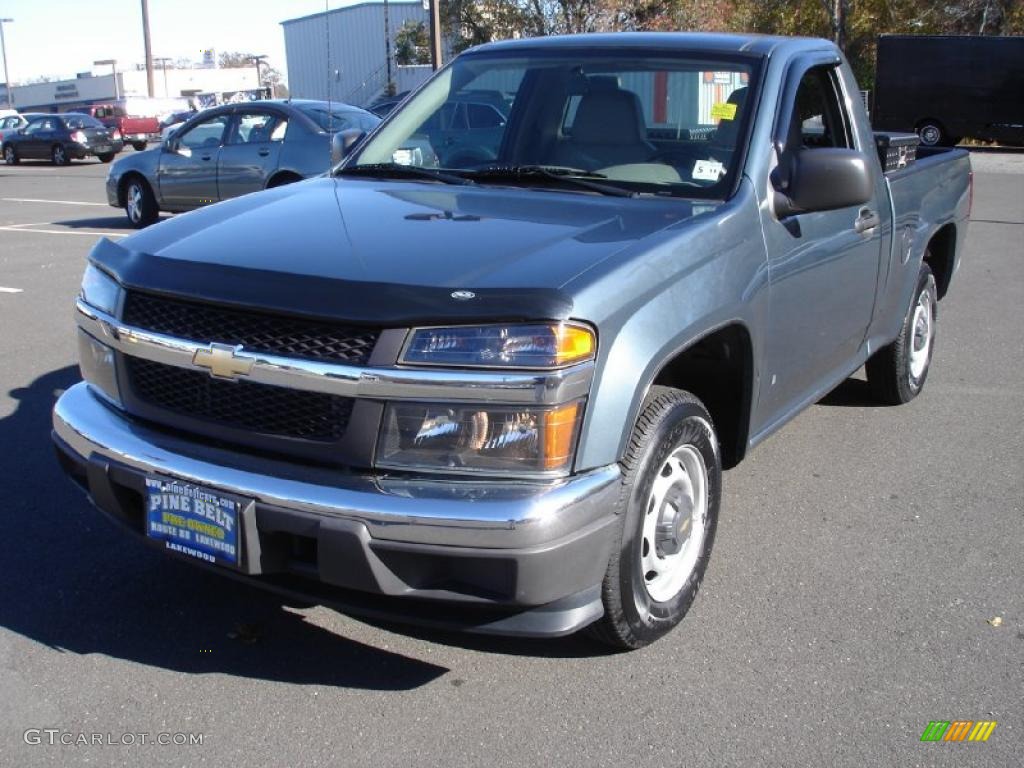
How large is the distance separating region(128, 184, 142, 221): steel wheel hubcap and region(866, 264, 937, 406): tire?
11.2 meters

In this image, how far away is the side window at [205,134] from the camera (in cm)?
1371

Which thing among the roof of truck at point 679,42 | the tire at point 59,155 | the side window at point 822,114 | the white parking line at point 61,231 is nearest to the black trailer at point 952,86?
the white parking line at point 61,231

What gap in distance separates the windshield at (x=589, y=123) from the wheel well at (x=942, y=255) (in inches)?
107

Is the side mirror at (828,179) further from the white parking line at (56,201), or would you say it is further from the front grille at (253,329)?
the white parking line at (56,201)

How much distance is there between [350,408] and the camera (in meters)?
2.88

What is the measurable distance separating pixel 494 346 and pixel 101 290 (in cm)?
144

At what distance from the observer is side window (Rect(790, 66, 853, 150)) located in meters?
4.64

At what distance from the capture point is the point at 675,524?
3.49 metres

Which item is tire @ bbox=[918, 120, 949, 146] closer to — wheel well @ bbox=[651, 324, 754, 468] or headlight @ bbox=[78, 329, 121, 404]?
wheel well @ bbox=[651, 324, 754, 468]

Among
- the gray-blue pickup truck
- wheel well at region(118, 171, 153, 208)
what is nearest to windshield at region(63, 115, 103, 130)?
wheel well at region(118, 171, 153, 208)

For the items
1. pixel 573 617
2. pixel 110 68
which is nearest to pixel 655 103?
pixel 573 617

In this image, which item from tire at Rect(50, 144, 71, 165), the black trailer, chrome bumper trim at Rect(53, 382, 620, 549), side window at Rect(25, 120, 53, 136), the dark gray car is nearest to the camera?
chrome bumper trim at Rect(53, 382, 620, 549)

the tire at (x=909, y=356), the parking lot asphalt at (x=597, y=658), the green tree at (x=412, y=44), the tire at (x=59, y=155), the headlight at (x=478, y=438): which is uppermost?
the green tree at (x=412, y=44)

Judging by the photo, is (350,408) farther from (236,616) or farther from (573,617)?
(236,616)
